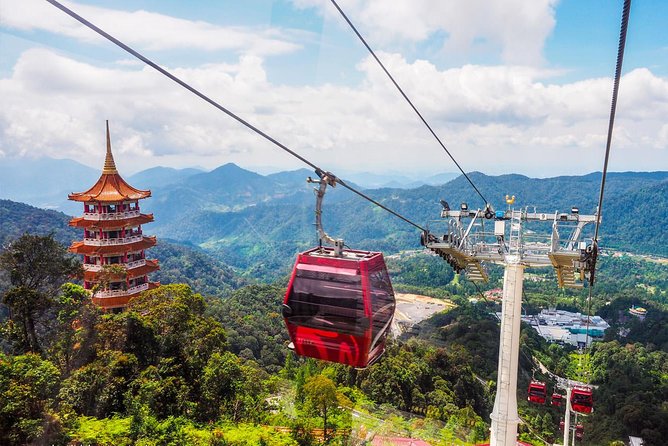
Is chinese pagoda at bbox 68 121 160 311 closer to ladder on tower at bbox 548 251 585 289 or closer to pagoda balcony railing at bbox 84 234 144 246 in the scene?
pagoda balcony railing at bbox 84 234 144 246

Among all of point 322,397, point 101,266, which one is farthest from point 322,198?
point 101,266

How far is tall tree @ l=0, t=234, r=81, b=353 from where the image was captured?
10.5 metres

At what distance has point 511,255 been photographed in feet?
24.9

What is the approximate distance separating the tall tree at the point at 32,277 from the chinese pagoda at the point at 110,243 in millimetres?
2279

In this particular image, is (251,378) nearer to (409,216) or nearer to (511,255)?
(511,255)

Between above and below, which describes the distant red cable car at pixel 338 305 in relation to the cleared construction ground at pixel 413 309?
above

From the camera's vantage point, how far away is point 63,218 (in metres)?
62.7

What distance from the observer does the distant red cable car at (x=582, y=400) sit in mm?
8391

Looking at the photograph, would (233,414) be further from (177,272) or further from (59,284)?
(177,272)

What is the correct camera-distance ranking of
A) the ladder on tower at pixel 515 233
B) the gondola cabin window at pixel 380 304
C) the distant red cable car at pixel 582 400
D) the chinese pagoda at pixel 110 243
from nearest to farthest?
the gondola cabin window at pixel 380 304 < the ladder on tower at pixel 515 233 < the distant red cable car at pixel 582 400 < the chinese pagoda at pixel 110 243

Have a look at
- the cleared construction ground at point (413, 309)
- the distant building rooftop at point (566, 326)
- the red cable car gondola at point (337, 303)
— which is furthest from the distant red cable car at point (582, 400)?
the distant building rooftop at point (566, 326)

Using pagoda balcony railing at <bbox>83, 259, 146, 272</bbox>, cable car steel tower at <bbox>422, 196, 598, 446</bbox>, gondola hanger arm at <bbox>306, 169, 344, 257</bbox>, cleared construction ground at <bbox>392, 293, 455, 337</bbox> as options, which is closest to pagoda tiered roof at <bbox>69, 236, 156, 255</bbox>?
pagoda balcony railing at <bbox>83, 259, 146, 272</bbox>

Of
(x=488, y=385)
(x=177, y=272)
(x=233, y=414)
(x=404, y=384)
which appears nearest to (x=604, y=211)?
(x=177, y=272)

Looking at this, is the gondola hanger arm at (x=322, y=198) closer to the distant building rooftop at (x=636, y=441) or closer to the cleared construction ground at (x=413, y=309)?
the distant building rooftop at (x=636, y=441)
